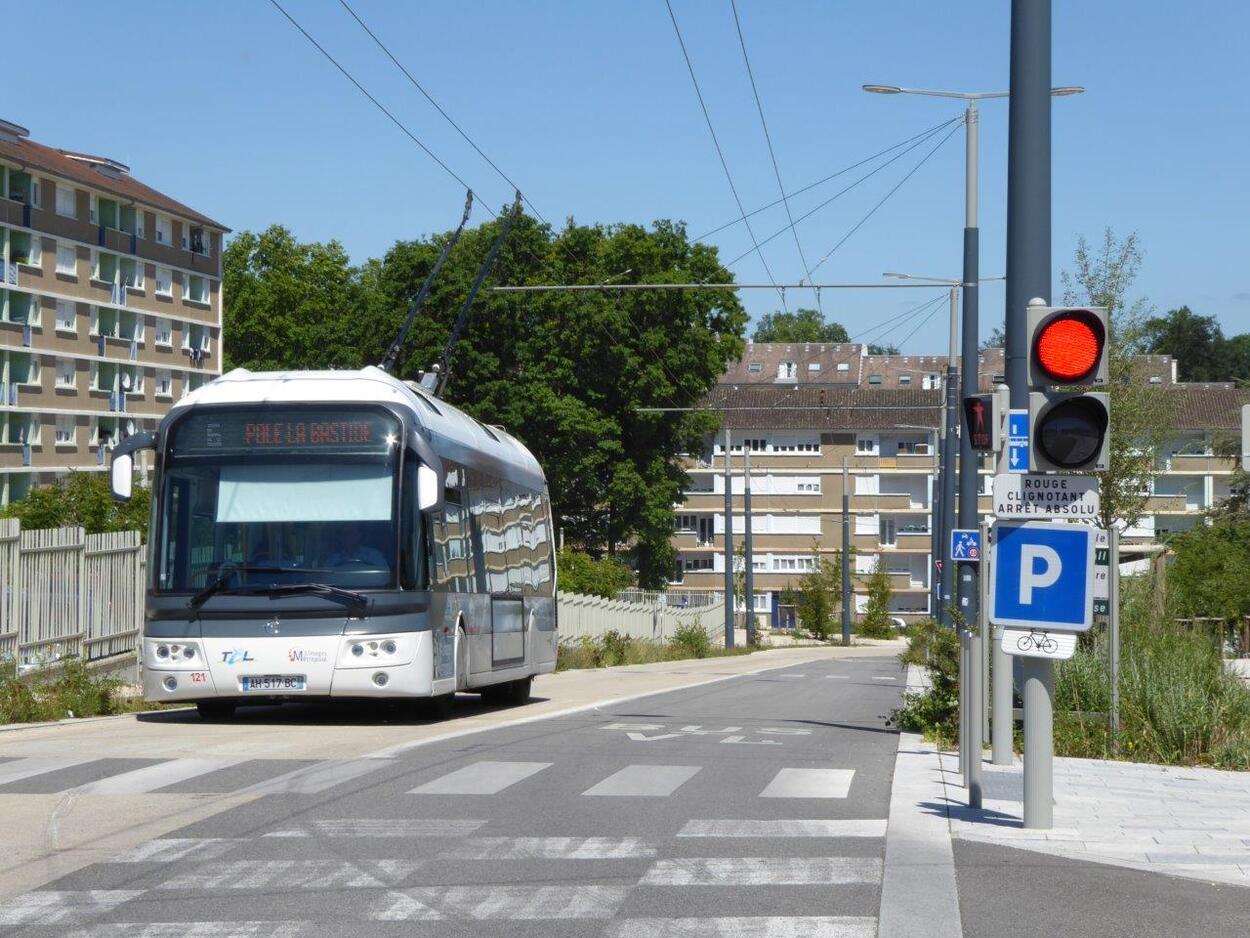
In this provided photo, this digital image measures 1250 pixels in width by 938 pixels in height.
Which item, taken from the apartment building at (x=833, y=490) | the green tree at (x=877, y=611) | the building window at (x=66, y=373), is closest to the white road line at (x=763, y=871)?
the building window at (x=66, y=373)

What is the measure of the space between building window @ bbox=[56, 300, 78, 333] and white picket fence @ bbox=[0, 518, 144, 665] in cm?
5983

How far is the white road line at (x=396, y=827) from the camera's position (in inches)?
364

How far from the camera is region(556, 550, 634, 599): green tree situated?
54.7m

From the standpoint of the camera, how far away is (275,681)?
16.0 meters

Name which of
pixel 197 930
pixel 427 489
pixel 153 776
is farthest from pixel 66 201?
pixel 197 930

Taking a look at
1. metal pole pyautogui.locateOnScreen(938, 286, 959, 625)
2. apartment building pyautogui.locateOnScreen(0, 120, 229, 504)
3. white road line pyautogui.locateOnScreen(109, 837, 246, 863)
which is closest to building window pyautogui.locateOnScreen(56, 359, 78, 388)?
apartment building pyautogui.locateOnScreen(0, 120, 229, 504)

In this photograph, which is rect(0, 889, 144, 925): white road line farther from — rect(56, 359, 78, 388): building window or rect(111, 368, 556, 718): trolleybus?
rect(56, 359, 78, 388): building window

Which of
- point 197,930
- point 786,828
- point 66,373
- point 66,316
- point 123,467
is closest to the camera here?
point 197,930

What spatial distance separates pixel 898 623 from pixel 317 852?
324 ft

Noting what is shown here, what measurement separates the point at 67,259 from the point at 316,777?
7327 centimetres

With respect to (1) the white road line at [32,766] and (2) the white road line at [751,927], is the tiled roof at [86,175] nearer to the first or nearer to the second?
(1) the white road line at [32,766]

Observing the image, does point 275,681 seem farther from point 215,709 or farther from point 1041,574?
point 1041,574

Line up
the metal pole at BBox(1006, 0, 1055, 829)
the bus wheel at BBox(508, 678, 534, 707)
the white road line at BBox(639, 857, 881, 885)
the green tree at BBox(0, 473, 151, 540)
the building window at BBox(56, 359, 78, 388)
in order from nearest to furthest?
the white road line at BBox(639, 857, 881, 885), the metal pole at BBox(1006, 0, 1055, 829), the bus wheel at BBox(508, 678, 534, 707), the green tree at BBox(0, 473, 151, 540), the building window at BBox(56, 359, 78, 388)

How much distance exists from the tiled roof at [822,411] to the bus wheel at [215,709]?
9075cm
